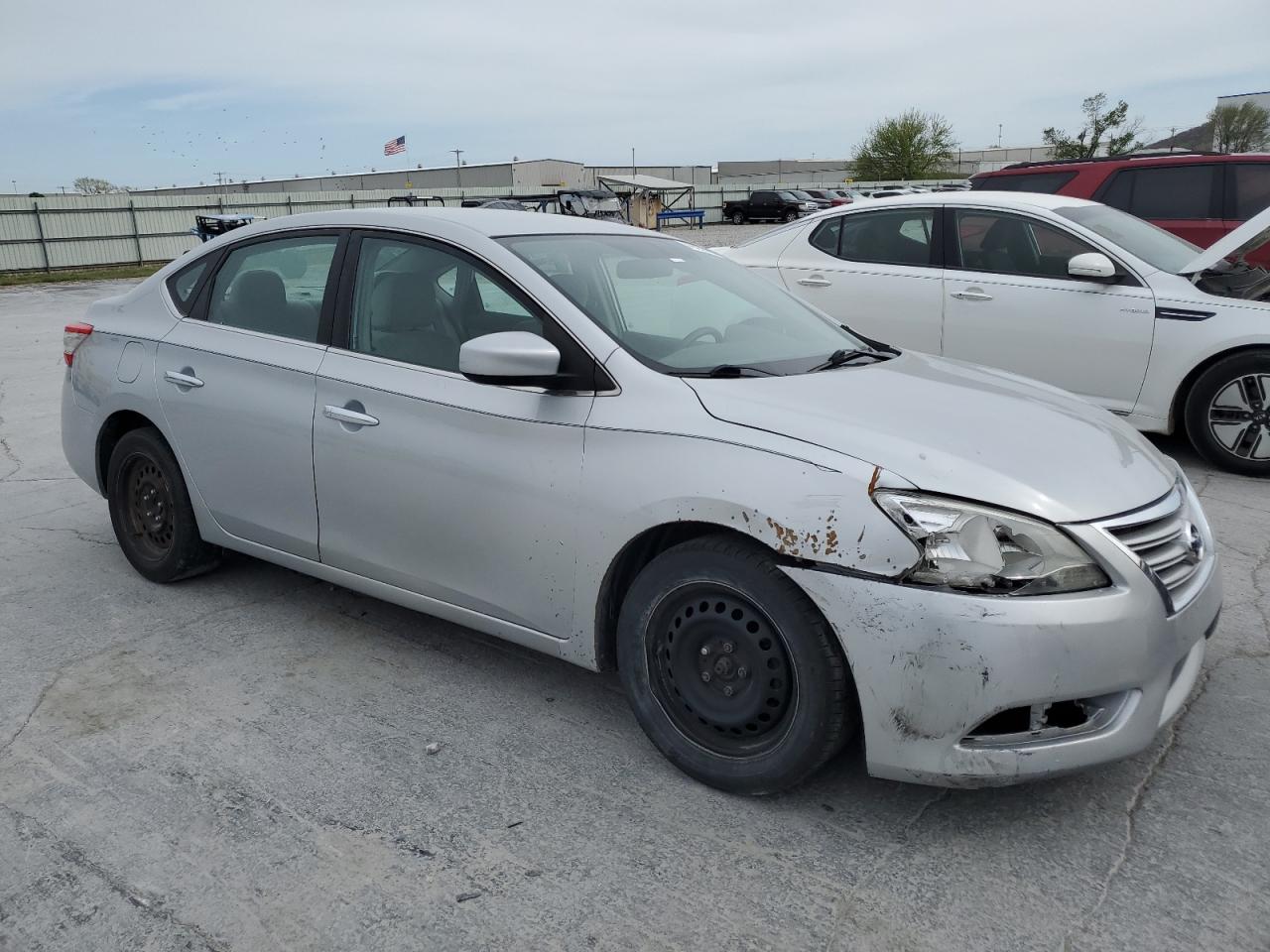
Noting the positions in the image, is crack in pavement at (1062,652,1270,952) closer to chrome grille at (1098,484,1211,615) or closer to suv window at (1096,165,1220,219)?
chrome grille at (1098,484,1211,615)

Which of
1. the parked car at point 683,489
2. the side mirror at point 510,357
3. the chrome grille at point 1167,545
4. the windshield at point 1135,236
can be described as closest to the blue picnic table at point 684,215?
the windshield at point 1135,236

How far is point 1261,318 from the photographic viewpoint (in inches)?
235

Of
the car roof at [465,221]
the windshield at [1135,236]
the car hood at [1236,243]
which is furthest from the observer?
the windshield at [1135,236]

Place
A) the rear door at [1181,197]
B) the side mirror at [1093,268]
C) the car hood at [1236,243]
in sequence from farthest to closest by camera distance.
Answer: the rear door at [1181,197] < the side mirror at [1093,268] < the car hood at [1236,243]

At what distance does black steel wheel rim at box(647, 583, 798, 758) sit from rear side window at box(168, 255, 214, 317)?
8.75ft

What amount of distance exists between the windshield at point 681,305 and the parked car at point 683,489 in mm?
16

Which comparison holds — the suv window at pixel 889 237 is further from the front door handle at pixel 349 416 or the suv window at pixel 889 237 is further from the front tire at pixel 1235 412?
the front door handle at pixel 349 416

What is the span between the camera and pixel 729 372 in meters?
3.21

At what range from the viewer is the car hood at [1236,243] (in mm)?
5996

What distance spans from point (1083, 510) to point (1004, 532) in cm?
24

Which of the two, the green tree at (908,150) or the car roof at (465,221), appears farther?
the green tree at (908,150)

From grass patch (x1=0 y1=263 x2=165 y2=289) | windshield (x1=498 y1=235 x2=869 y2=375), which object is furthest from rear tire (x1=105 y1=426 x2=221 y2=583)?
grass patch (x1=0 y1=263 x2=165 y2=289)

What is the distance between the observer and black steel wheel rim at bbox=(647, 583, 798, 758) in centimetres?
276

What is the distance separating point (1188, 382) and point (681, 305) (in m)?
4.03
